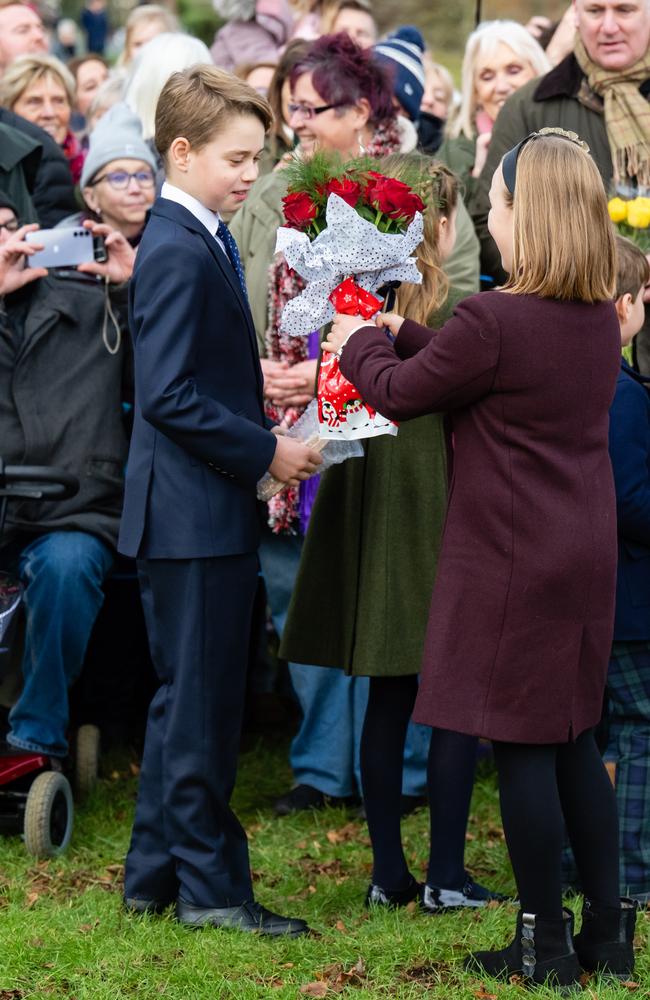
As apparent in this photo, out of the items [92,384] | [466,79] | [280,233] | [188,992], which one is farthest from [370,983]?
[466,79]

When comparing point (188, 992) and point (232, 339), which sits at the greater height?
point (232, 339)

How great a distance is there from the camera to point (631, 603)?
402cm

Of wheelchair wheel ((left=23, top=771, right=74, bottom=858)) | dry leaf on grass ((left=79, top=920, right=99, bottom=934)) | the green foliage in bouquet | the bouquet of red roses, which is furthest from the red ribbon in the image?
wheelchair wheel ((left=23, top=771, right=74, bottom=858))

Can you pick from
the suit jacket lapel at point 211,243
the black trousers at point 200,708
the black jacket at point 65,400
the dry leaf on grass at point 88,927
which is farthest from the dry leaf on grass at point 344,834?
the suit jacket lapel at point 211,243

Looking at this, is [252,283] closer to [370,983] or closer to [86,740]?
[86,740]

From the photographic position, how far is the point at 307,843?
4.73 m

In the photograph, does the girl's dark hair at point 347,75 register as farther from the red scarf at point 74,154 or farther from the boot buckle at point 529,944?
the boot buckle at point 529,944

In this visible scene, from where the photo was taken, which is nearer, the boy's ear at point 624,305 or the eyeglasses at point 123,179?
the boy's ear at point 624,305

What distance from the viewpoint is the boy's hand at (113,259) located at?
504 centimetres

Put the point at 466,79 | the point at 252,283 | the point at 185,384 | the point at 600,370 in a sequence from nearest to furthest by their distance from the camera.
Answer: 1. the point at 600,370
2. the point at 185,384
3. the point at 252,283
4. the point at 466,79

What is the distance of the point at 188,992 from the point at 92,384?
7.66 feet

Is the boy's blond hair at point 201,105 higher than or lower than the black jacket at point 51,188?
lower

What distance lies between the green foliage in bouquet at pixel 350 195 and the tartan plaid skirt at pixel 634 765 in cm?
142

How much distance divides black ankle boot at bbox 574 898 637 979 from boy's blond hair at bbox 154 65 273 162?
215 cm
